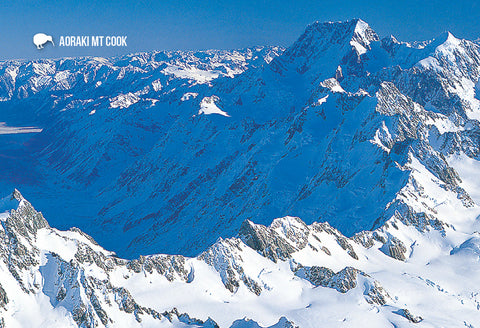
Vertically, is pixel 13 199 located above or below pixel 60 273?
above

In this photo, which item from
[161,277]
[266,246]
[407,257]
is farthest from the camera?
[407,257]

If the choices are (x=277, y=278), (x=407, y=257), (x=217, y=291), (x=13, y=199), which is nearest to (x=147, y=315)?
(x=217, y=291)

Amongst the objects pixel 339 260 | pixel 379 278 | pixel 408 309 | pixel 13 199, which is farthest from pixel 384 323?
pixel 13 199

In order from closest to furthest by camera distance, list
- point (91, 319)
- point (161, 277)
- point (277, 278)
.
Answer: point (91, 319), point (161, 277), point (277, 278)

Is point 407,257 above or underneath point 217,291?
above

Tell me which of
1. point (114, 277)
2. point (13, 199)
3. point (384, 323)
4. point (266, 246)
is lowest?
point (384, 323)

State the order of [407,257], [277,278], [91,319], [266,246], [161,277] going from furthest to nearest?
[407,257]
[266,246]
[277,278]
[161,277]
[91,319]

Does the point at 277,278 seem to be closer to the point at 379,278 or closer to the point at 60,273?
the point at 379,278

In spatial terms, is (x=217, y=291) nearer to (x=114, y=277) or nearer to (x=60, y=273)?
(x=114, y=277)

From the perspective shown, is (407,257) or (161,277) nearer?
(161,277)
